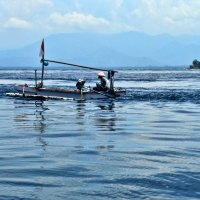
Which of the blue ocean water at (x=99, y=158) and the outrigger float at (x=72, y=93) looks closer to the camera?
the blue ocean water at (x=99, y=158)

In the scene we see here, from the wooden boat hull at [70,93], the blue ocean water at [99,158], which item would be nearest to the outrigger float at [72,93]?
the wooden boat hull at [70,93]

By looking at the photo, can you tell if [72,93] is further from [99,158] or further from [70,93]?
[99,158]

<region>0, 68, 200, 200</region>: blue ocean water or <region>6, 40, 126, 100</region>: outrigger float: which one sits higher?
<region>6, 40, 126, 100</region>: outrigger float

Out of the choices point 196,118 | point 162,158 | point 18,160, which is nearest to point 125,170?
point 162,158

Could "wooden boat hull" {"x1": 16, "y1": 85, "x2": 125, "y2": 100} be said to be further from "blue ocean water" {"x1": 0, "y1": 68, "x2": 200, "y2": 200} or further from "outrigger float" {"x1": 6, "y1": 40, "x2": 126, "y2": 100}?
"blue ocean water" {"x1": 0, "y1": 68, "x2": 200, "y2": 200}

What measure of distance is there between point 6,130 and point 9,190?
9.90 m

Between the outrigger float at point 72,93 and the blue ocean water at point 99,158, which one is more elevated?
the outrigger float at point 72,93

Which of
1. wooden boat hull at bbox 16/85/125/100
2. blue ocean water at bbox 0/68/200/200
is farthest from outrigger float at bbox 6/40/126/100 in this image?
blue ocean water at bbox 0/68/200/200

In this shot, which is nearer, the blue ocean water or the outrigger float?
the blue ocean water

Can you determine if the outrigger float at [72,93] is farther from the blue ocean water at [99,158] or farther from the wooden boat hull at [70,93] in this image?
the blue ocean water at [99,158]

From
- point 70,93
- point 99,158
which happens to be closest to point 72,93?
point 70,93

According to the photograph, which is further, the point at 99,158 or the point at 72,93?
the point at 72,93

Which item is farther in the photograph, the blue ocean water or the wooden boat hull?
the wooden boat hull

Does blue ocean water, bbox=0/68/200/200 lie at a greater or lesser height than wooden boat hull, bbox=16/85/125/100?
lesser
